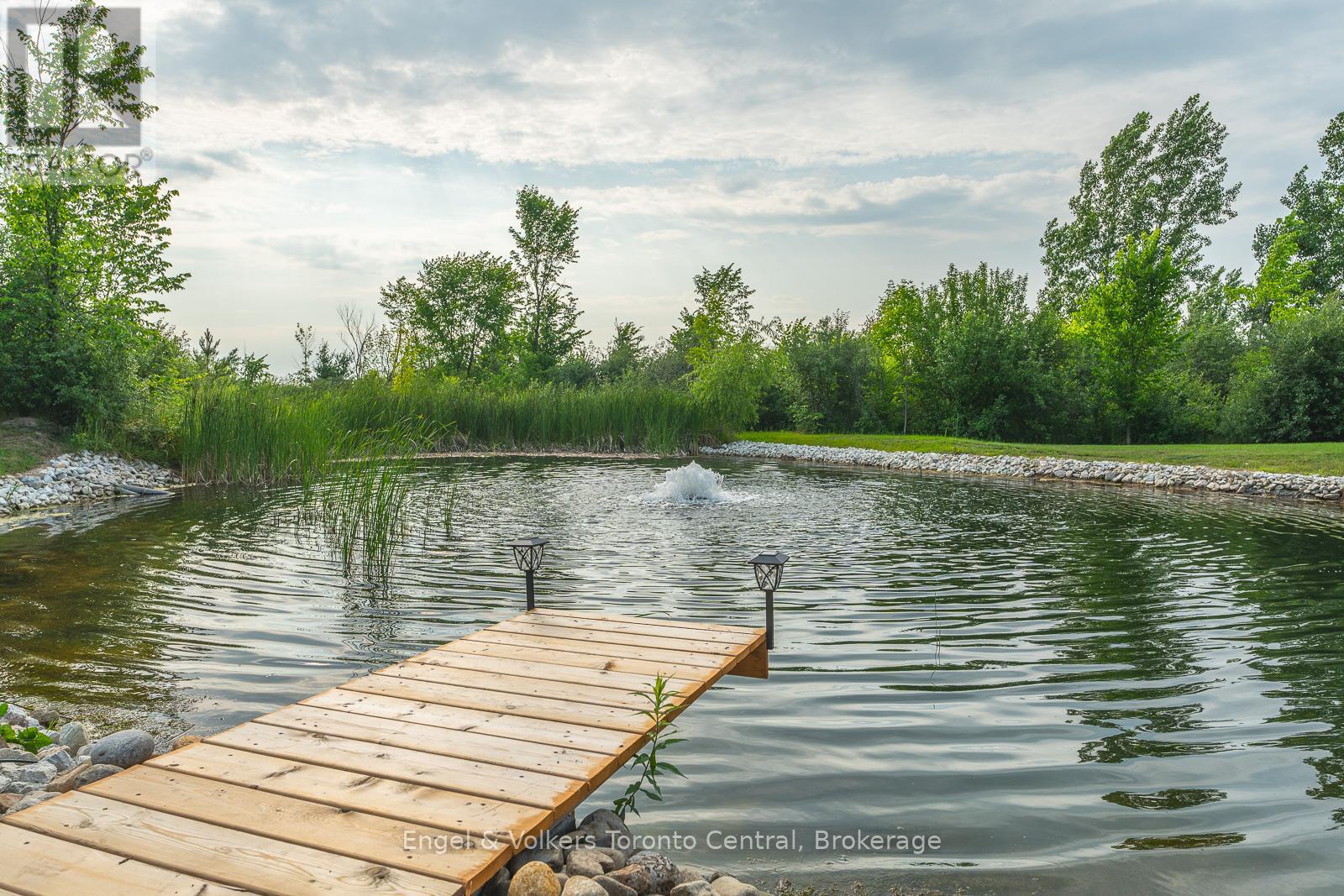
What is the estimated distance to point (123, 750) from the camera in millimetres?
2881

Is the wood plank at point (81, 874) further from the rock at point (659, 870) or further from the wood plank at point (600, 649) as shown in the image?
the wood plank at point (600, 649)

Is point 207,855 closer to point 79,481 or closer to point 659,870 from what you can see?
point 659,870

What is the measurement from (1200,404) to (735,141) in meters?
16.9

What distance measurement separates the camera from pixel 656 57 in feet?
42.6

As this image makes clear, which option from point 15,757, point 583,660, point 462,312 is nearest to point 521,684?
point 583,660

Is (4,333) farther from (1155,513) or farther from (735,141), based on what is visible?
(1155,513)

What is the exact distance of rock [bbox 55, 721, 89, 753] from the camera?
3145 mm

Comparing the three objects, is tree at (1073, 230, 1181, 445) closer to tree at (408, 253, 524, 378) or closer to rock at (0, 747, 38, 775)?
tree at (408, 253, 524, 378)

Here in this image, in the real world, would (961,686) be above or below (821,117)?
below

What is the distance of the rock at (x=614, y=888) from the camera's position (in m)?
2.04


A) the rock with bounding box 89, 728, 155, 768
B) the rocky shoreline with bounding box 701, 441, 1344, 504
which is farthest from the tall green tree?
the rock with bounding box 89, 728, 155, 768

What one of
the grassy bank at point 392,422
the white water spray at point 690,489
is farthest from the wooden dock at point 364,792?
the white water spray at point 690,489

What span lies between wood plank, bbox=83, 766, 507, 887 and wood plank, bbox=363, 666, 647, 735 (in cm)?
91

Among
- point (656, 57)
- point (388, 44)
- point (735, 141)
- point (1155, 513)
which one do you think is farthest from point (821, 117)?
point (1155, 513)
